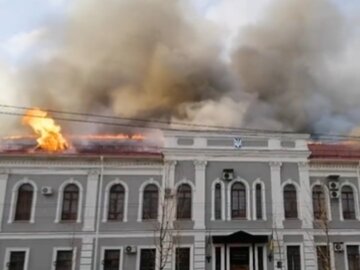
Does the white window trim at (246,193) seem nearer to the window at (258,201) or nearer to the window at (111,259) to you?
the window at (258,201)

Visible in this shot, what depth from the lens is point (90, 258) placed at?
2289 centimetres

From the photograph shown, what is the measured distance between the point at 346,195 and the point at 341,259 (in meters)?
3.48

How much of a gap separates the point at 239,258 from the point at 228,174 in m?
4.36

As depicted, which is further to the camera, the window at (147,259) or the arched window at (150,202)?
the arched window at (150,202)

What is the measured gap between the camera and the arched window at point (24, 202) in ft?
77.5

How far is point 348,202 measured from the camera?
24.6m

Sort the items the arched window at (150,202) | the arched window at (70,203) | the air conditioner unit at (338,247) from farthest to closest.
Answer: the arched window at (150,202)
the arched window at (70,203)
the air conditioner unit at (338,247)

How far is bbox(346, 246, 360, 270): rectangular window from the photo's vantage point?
23.4 metres

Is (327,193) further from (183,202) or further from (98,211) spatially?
(98,211)

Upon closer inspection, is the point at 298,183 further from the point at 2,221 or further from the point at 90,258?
the point at 2,221

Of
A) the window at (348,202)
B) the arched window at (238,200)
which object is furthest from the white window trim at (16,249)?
the window at (348,202)

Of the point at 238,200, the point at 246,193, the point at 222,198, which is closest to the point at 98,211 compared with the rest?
the point at 222,198

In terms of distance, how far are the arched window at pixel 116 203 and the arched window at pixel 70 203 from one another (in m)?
1.78

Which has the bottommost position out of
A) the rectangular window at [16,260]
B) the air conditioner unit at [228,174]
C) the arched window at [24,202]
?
the rectangular window at [16,260]
